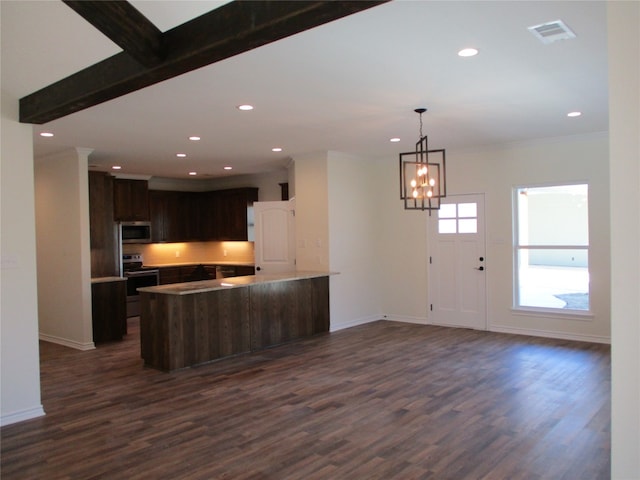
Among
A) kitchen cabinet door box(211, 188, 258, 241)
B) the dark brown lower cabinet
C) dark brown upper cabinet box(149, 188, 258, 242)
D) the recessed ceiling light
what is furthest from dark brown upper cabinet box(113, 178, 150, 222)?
the recessed ceiling light

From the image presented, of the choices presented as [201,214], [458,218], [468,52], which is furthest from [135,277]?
[468,52]

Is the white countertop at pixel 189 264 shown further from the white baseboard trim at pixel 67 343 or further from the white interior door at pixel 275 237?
the white baseboard trim at pixel 67 343

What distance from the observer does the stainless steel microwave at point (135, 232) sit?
8.78 metres

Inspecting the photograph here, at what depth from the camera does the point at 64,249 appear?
6.68m

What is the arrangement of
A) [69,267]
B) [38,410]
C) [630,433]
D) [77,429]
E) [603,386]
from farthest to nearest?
[69,267] < [603,386] < [38,410] < [77,429] < [630,433]

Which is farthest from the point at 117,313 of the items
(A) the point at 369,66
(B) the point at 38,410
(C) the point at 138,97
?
→ (A) the point at 369,66

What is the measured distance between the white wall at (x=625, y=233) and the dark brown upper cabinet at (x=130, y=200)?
828 centimetres

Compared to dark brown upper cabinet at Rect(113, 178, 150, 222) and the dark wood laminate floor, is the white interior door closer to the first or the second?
the dark wood laminate floor

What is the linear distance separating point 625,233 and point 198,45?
2.20 metres

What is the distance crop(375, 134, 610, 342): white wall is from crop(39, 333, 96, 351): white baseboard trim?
4534 millimetres

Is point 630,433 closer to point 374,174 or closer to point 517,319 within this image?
point 517,319

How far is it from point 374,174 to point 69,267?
15.8 ft

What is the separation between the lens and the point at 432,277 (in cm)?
773

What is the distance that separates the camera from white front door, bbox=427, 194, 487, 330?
730 cm
